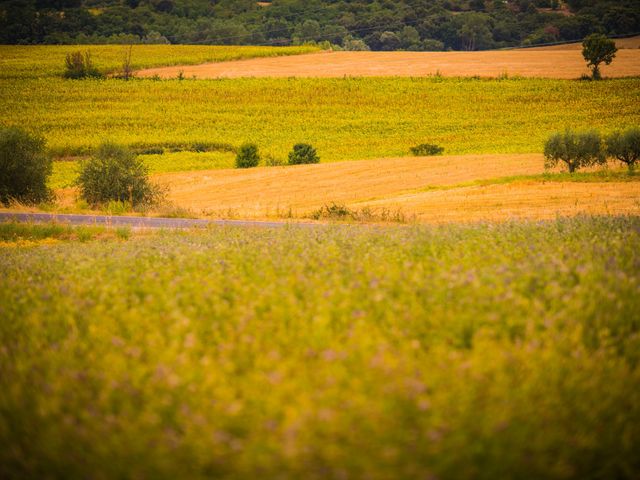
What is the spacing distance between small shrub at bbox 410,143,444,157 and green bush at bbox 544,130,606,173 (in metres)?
18.7

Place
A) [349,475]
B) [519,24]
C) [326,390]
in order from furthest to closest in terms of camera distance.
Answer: [519,24], [326,390], [349,475]

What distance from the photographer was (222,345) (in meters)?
5.38

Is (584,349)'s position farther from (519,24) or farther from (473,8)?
(473,8)

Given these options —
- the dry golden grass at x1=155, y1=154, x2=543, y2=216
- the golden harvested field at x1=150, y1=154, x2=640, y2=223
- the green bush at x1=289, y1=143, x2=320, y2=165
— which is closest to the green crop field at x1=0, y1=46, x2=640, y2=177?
the green bush at x1=289, y1=143, x2=320, y2=165

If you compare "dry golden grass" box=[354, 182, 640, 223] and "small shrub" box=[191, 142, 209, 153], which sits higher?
"dry golden grass" box=[354, 182, 640, 223]

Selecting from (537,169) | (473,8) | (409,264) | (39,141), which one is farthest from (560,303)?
(473,8)

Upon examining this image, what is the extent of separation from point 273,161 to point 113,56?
78623mm

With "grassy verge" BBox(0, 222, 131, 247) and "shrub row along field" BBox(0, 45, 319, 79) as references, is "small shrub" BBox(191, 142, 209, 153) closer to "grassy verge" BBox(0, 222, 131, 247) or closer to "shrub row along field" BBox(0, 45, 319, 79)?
"grassy verge" BBox(0, 222, 131, 247)

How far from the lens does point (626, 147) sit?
42000mm

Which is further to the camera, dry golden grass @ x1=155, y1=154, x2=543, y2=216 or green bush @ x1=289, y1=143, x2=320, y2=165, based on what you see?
green bush @ x1=289, y1=143, x2=320, y2=165

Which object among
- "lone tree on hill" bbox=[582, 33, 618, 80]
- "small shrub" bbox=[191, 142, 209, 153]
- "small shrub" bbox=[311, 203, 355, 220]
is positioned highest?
"lone tree on hill" bbox=[582, 33, 618, 80]

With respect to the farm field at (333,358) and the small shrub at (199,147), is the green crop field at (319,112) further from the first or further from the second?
the farm field at (333,358)

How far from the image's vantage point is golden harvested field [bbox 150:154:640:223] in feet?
97.1

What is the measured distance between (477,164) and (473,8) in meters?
155
